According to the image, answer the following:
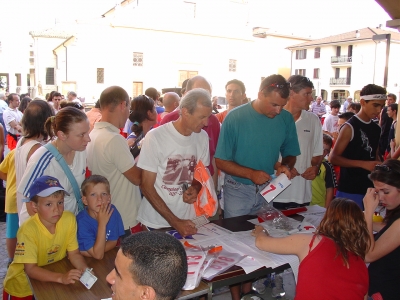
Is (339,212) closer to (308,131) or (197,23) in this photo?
(308,131)

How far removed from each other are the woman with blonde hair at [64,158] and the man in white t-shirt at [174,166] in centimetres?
47

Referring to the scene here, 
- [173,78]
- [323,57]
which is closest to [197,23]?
[173,78]

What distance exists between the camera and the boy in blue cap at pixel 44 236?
2.15 m

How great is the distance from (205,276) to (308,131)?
89.7 inches

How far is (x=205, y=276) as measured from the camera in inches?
78.8

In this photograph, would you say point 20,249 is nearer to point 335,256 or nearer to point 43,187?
point 43,187

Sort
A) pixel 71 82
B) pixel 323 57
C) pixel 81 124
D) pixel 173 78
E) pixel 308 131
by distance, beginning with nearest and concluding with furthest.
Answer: pixel 81 124
pixel 308 131
pixel 71 82
pixel 173 78
pixel 323 57

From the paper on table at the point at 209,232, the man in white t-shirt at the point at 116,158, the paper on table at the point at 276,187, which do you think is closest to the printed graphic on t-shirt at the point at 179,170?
the man in white t-shirt at the point at 116,158

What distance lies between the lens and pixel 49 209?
224 cm

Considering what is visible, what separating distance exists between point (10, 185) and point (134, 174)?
1.44 m

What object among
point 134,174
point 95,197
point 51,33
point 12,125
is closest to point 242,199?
point 134,174

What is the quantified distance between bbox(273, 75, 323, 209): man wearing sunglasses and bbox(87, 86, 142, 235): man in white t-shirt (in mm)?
1559

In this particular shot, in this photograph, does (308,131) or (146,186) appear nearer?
(146,186)

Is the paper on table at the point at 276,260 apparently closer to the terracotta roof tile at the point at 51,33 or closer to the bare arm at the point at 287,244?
the bare arm at the point at 287,244
